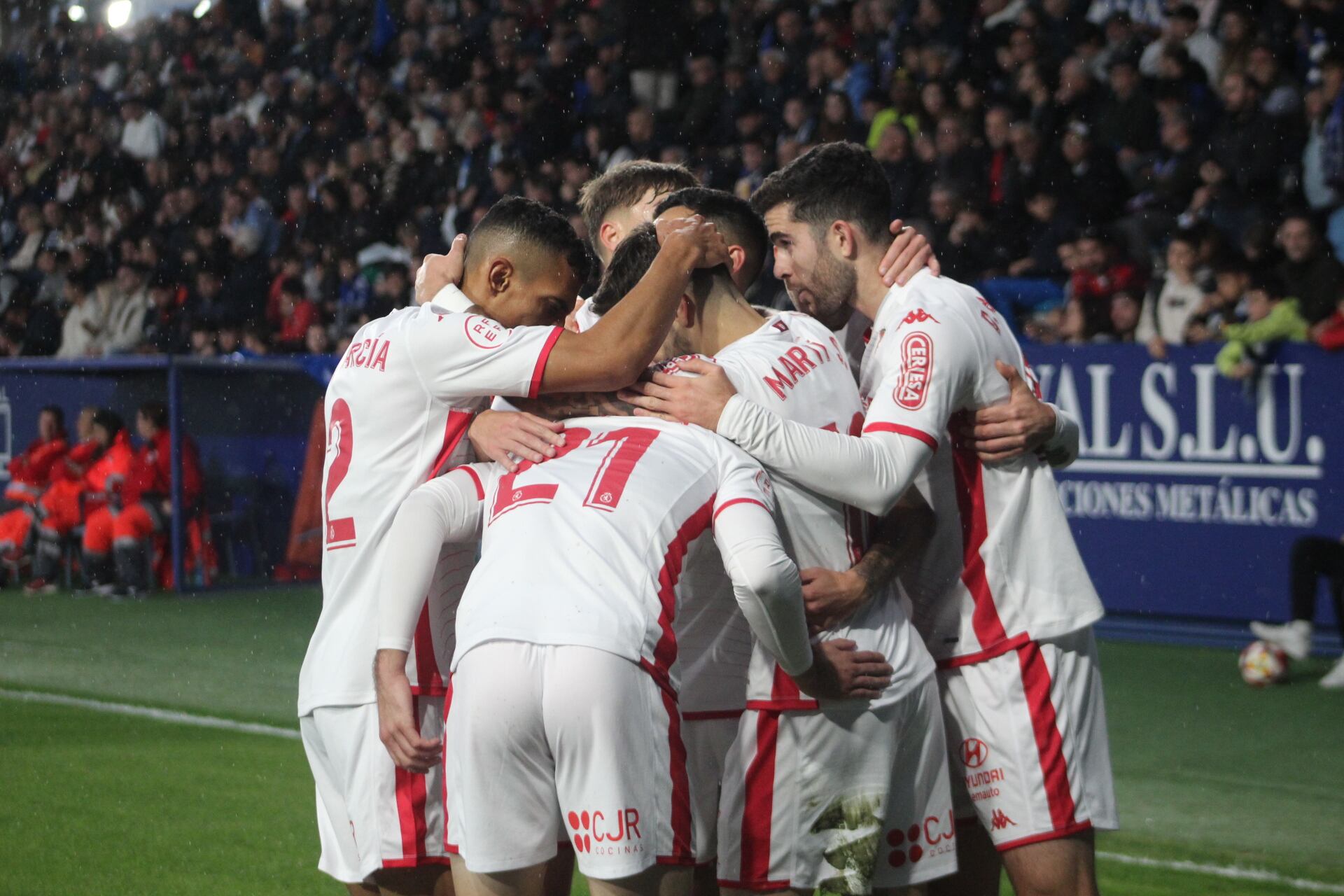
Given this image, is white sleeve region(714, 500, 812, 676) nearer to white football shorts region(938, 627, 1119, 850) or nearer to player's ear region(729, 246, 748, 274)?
white football shorts region(938, 627, 1119, 850)

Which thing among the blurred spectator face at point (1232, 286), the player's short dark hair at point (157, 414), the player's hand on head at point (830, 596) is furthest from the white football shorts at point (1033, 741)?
the player's short dark hair at point (157, 414)

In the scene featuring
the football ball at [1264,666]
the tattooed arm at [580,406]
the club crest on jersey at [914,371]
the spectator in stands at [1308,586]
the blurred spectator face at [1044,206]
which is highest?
the blurred spectator face at [1044,206]

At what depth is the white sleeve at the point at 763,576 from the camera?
273 centimetres

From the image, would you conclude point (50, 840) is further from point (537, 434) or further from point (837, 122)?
point (837, 122)

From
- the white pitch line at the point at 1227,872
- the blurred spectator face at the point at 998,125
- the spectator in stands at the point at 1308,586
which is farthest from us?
the blurred spectator face at the point at 998,125

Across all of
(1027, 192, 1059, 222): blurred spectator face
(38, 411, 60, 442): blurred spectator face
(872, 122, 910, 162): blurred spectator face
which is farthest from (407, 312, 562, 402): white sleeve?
(38, 411, 60, 442): blurred spectator face

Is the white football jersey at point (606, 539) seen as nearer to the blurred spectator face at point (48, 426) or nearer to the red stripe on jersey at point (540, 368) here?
the red stripe on jersey at point (540, 368)

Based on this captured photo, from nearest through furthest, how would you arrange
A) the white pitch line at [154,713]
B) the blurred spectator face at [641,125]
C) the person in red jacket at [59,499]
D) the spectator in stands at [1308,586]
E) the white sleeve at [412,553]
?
the white sleeve at [412,553] → the white pitch line at [154,713] → the spectator in stands at [1308,586] → the person in red jacket at [59,499] → the blurred spectator face at [641,125]

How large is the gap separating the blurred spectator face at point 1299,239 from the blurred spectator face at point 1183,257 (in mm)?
498

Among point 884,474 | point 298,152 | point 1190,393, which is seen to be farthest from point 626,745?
point 298,152

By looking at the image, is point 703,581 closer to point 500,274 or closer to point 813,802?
point 813,802

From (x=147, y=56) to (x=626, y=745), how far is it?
21574 mm

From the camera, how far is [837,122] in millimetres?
11750

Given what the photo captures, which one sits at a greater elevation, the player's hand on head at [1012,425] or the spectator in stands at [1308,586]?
the player's hand on head at [1012,425]
